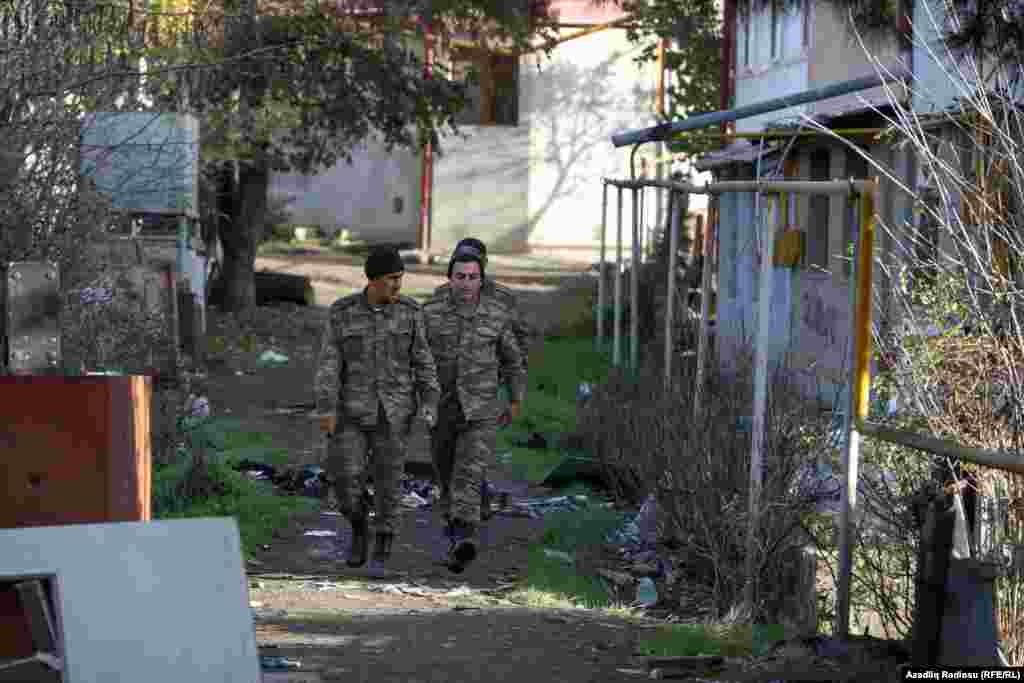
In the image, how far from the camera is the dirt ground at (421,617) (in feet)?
22.3

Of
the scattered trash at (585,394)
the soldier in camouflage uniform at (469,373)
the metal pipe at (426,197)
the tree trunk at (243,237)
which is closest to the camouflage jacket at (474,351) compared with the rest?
the soldier in camouflage uniform at (469,373)

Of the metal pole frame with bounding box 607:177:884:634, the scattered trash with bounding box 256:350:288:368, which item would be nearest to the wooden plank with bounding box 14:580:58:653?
the metal pole frame with bounding box 607:177:884:634

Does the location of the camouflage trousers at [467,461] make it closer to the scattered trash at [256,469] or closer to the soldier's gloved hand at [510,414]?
the soldier's gloved hand at [510,414]

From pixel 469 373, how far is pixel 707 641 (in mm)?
2790

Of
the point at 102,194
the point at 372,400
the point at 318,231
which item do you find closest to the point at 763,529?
the point at 372,400

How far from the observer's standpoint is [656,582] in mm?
9617

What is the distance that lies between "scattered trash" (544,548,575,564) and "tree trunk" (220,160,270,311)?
49.8 ft

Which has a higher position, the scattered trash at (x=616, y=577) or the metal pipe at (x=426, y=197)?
the metal pipe at (x=426, y=197)

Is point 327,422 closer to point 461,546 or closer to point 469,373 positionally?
point 469,373

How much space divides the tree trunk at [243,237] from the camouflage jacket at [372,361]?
52.0ft

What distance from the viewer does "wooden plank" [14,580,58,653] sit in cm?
551

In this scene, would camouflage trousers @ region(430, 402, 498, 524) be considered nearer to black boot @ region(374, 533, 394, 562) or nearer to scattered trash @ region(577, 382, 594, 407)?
black boot @ region(374, 533, 394, 562)

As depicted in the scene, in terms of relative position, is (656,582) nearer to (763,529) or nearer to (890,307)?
(763,529)

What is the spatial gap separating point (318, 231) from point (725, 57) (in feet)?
49.0
